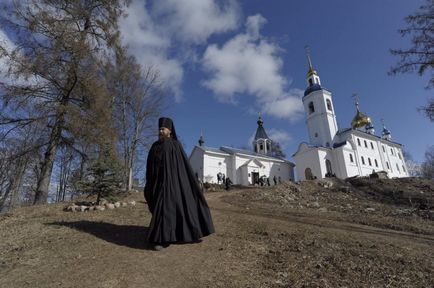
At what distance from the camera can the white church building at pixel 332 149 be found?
37.1 m

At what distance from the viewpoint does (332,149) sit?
3831 cm

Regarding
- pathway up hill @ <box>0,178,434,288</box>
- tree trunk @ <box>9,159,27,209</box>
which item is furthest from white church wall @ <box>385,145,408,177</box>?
tree trunk @ <box>9,159,27,209</box>

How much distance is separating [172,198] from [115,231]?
2.13 metres

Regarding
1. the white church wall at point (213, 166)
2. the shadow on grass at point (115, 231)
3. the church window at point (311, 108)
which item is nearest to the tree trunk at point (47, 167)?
the shadow on grass at point (115, 231)

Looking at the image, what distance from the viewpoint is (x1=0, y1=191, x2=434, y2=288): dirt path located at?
3412 mm

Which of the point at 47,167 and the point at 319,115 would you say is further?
the point at 319,115

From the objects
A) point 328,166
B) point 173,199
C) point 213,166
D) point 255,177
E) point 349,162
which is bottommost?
point 173,199

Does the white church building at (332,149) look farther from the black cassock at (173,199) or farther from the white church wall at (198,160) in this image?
the black cassock at (173,199)

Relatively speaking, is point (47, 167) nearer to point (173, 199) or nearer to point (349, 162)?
point (173, 199)

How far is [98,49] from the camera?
41.2 feet

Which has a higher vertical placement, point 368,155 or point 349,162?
point 368,155

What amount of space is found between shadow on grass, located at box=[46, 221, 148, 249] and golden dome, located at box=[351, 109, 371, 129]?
50399 mm

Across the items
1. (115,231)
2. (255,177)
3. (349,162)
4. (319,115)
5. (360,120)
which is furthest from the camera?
(360,120)

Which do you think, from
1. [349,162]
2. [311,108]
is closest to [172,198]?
[349,162]
